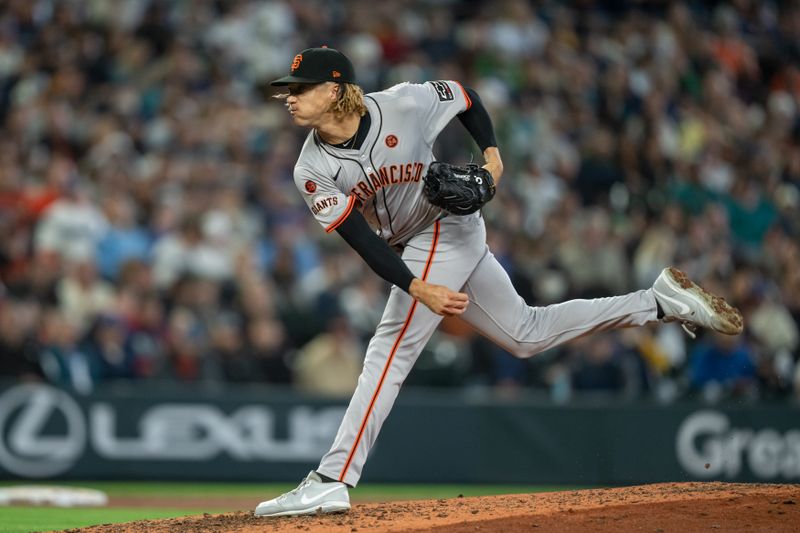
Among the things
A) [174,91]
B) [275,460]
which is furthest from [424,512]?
[174,91]

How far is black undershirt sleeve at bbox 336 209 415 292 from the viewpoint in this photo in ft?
18.9

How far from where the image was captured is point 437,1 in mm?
15875

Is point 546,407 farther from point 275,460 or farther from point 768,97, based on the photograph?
point 768,97

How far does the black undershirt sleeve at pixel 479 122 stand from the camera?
6480 millimetres

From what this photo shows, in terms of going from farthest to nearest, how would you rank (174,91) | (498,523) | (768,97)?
(768,97), (174,91), (498,523)

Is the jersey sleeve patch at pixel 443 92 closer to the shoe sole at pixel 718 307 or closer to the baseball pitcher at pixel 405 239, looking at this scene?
the baseball pitcher at pixel 405 239

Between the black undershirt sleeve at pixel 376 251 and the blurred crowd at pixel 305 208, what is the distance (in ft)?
18.1

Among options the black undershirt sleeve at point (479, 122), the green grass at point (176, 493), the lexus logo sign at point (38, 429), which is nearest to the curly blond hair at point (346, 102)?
the black undershirt sleeve at point (479, 122)

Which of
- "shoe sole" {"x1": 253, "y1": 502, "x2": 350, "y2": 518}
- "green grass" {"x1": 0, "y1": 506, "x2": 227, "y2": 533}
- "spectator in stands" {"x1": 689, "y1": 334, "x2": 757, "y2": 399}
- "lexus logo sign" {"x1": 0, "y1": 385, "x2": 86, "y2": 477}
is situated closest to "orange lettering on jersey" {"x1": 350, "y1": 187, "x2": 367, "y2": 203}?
"shoe sole" {"x1": 253, "y1": 502, "x2": 350, "y2": 518}

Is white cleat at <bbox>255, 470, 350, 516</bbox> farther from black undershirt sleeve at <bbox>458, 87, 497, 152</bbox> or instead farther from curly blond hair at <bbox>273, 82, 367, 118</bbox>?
black undershirt sleeve at <bbox>458, 87, 497, 152</bbox>

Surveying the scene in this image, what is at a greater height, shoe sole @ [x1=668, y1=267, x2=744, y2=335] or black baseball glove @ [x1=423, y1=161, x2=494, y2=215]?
black baseball glove @ [x1=423, y1=161, x2=494, y2=215]

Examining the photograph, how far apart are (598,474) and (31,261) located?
5.47 m

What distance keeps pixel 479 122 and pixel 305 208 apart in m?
6.63

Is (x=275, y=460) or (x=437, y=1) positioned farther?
(x=437, y=1)
